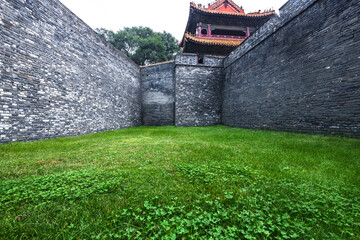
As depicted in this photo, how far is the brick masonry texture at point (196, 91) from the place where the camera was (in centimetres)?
1196

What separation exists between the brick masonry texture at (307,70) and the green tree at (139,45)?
14.1 m

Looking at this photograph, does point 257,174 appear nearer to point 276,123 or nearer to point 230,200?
point 230,200

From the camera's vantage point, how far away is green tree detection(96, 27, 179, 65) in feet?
66.6

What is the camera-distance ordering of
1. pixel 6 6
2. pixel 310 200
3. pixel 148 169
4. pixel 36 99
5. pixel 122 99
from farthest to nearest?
pixel 122 99 → pixel 36 99 → pixel 6 6 → pixel 148 169 → pixel 310 200

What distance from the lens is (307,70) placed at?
19.3 ft

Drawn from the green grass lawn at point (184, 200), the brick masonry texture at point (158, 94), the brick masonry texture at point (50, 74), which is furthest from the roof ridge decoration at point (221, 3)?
the green grass lawn at point (184, 200)

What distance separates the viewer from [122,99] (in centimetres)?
1141

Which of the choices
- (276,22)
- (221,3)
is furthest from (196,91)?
(221,3)

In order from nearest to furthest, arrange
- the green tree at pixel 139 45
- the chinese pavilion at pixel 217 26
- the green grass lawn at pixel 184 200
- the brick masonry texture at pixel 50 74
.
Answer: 1. the green grass lawn at pixel 184 200
2. the brick masonry texture at pixel 50 74
3. the chinese pavilion at pixel 217 26
4. the green tree at pixel 139 45

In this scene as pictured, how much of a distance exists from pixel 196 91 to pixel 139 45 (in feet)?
44.5

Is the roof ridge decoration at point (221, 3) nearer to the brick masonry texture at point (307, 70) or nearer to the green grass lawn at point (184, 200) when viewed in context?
the brick masonry texture at point (307, 70)

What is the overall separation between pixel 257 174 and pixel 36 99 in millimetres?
7471

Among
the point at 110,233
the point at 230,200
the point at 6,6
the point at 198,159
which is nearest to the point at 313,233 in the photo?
the point at 230,200

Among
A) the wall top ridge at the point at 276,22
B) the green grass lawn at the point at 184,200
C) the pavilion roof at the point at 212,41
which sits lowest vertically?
the green grass lawn at the point at 184,200
